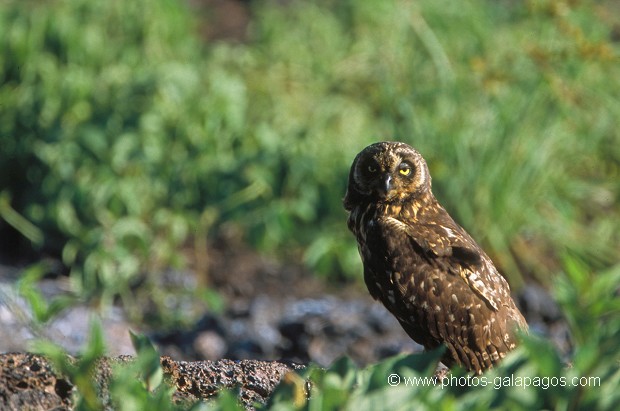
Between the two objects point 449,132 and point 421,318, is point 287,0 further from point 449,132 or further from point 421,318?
point 421,318

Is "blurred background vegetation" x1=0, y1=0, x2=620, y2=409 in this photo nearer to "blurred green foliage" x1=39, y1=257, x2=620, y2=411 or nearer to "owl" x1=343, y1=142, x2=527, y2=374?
"owl" x1=343, y1=142, x2=527, y2=374

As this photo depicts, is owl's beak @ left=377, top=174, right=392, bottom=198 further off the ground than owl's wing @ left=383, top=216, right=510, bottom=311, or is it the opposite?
owl's beak @ left=377, top=174, right=392, bottom=198

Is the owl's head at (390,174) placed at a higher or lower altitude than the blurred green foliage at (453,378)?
lower

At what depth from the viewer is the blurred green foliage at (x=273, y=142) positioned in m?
7.02

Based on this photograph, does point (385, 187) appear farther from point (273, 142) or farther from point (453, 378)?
point (273, 142)

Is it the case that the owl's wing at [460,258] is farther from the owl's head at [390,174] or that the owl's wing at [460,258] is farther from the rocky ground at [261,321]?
the rocky ground at [261,321]

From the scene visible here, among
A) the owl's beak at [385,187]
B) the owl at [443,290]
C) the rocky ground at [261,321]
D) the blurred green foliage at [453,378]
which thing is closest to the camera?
the blurred green foliage at [453,378]

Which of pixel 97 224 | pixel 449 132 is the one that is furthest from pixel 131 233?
pixel 449 132

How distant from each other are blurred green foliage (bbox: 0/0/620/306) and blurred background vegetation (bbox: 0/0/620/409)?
0.5 inches

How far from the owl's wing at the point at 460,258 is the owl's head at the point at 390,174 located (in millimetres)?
200

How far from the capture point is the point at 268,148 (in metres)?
7.38

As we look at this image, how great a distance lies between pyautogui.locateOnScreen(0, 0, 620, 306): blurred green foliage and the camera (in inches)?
276

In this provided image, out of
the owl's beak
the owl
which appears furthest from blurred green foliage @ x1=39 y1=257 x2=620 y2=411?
the owl's beak

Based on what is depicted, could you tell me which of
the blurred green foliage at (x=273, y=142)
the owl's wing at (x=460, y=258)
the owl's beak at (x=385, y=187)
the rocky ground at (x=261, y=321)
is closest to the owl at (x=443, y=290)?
the owl's wing at (x=460, y=258)
